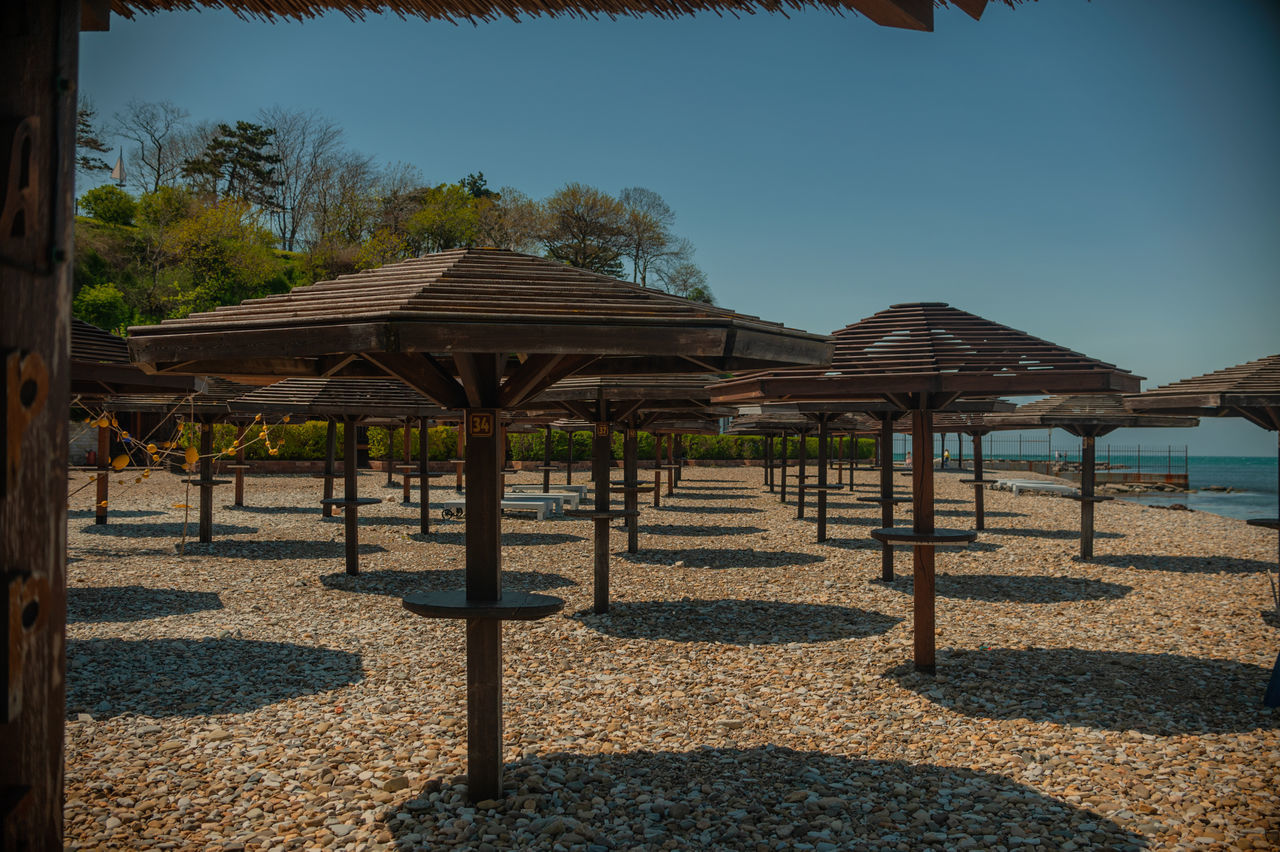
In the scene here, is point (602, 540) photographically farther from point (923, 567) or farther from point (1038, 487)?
point (1038, 487)

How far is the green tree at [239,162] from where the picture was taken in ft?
173

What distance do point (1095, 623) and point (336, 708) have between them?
266 inches

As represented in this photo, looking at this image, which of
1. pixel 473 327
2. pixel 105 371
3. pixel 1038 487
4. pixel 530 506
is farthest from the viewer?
pixel 1038 487

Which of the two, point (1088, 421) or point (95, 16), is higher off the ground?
point (95, 16)

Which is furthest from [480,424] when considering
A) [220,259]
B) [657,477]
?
[220,259]

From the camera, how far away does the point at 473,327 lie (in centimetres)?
337

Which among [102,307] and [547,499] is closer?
[547,499]

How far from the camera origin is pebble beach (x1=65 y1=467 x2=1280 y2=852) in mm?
3908

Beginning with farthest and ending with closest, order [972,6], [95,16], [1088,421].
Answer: [1088,421] → [972,6] → [95,16]

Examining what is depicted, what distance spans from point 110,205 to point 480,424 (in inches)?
2192

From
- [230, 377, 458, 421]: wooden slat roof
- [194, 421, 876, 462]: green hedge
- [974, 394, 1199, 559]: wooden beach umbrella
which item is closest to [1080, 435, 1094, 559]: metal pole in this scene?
[974, 394, 1199, 559]: wooden beach umbrella

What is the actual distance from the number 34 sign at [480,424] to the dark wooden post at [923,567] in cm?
342

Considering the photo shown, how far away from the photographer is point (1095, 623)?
26.8 ft

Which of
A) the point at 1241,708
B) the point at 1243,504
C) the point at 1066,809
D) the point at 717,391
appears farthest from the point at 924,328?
the point at 1243,504
